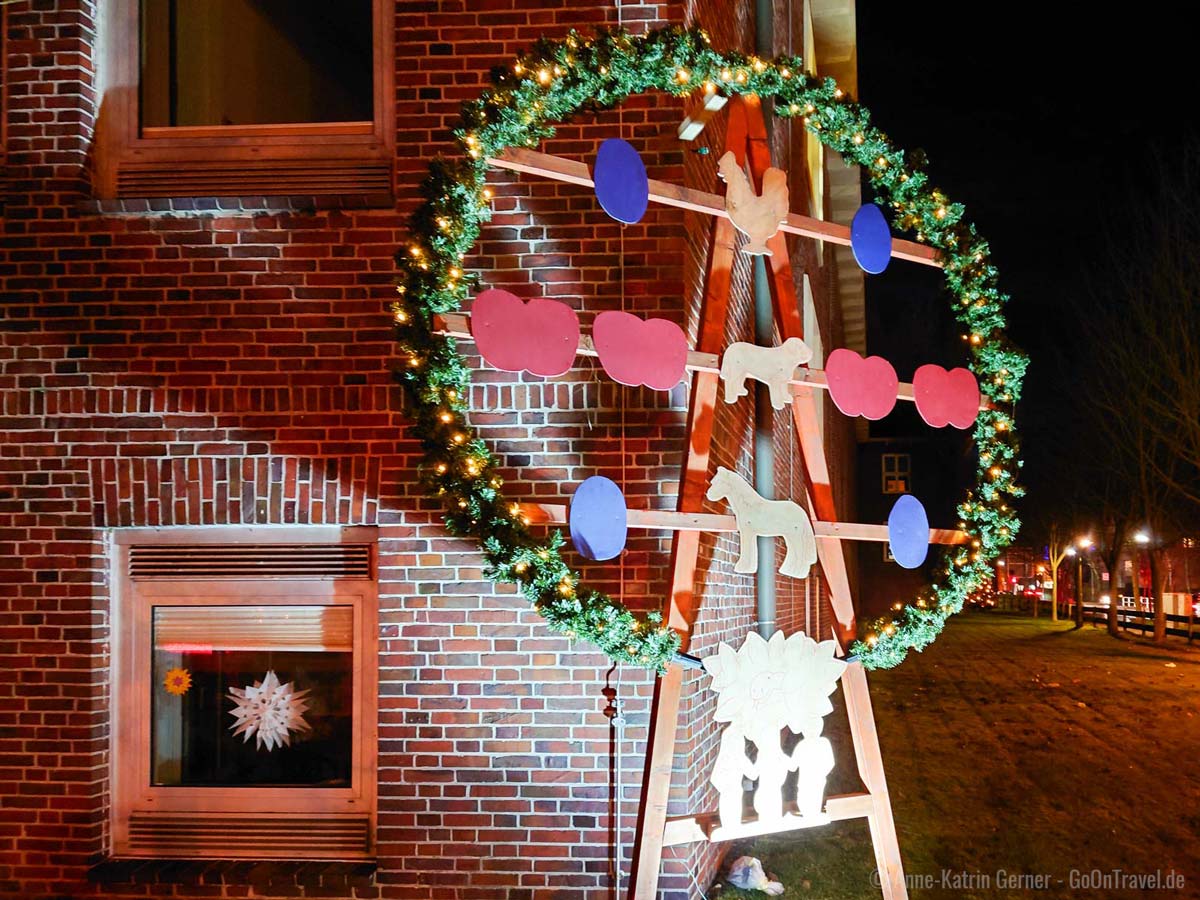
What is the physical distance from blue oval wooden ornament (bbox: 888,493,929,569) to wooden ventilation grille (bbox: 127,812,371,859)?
3.13 metres

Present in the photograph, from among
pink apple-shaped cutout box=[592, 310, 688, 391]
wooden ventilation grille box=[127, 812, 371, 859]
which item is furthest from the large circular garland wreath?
wooden ventilation grille box=[127, 812, 371, 859]

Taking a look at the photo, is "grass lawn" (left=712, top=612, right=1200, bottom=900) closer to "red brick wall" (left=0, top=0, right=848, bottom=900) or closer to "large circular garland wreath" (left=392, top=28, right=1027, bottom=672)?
"red brick wall" (left=0, top=0, right=848, bottom=900)

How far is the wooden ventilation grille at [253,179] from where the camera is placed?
5.48 metres

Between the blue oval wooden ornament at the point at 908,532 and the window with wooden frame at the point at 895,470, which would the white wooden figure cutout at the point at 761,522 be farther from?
the window with wooden frame at the point at 895,470

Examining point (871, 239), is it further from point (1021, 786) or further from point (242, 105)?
point (1021, 786)

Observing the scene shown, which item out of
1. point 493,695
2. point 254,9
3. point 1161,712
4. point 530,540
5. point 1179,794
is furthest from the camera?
point 1161,712

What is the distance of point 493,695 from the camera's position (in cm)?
517

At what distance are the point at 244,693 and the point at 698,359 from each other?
3.17 metres

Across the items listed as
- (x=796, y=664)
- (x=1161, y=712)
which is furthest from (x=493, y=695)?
(x=1161, y=712)

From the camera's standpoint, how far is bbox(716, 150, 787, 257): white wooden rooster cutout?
469 cm

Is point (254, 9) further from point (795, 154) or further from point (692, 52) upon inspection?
point (795, 154)

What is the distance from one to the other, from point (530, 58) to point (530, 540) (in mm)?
2138

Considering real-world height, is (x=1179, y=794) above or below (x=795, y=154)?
below

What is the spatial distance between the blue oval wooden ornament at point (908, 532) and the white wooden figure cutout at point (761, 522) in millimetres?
484
